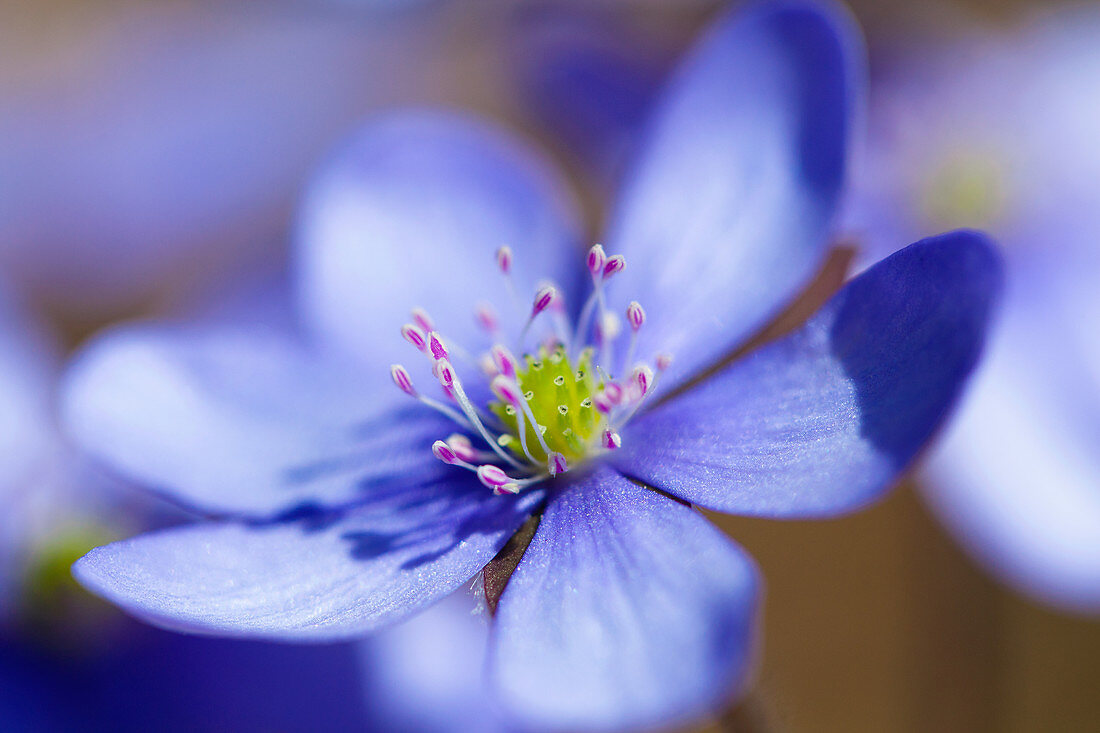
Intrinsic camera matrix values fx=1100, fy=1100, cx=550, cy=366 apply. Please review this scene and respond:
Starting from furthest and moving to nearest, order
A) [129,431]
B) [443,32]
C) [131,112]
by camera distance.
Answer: [443,32]
[131,112]
[129,431]

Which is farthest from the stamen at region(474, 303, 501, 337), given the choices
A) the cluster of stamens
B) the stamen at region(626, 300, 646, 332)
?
the stamen at region(626, 300, 646, 332)

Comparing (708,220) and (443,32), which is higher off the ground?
(443,32)

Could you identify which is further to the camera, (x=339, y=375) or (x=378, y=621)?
(x=339, y=375)

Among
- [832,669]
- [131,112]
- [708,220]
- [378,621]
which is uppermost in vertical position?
[131,112]

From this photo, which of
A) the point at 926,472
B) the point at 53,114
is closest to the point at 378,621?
the point at 926,472

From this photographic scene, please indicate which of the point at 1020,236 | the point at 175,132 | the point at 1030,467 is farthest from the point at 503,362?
the point at 175,132

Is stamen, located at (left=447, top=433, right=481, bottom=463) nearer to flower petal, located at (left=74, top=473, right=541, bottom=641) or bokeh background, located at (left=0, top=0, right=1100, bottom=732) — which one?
flower petal, located at (left=74, top=473, right=541, bottom=641)

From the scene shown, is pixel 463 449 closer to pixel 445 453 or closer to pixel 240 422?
pixel 445 453

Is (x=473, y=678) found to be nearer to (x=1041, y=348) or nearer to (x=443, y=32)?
(x=1041, y=348)
